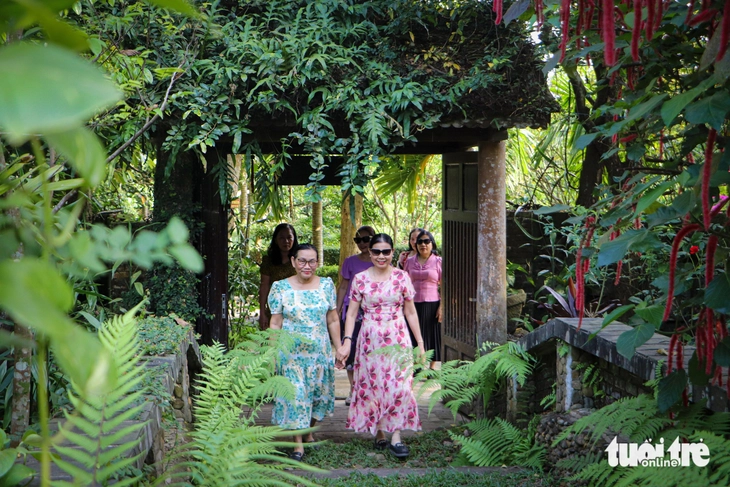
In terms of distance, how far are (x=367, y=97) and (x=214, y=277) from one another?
2.40 m

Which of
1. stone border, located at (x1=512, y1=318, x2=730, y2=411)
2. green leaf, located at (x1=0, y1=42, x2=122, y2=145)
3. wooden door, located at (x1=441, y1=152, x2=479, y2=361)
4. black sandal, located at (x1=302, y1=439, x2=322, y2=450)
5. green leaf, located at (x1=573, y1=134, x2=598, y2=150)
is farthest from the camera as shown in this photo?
wooden door, located at (x1=441, y1=152, x2=479, y2=361)

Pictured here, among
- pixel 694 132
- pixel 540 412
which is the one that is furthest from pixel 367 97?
pixel 694 132

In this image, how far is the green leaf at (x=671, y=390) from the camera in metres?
2.35

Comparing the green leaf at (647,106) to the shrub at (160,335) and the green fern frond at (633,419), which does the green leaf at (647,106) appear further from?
the shrub at (160,335)

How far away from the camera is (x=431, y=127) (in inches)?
238

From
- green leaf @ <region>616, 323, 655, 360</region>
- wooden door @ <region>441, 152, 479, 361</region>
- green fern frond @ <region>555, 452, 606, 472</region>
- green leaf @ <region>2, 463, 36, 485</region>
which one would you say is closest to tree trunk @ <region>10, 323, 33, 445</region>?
→ green leaf @ <region>2, 463, 36, 485</region>

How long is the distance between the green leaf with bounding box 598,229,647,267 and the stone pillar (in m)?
4.72

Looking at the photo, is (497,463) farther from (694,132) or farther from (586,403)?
(694,132)

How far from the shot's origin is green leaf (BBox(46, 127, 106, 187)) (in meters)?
0.39

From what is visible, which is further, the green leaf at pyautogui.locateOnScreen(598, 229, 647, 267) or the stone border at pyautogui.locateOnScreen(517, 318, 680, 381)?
the stone border at pyautogui.locateOnScreen(517, 318, 680, 381)

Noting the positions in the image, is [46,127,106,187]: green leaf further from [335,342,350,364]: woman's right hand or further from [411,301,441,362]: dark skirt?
[411,301,441,362]: dark skirt

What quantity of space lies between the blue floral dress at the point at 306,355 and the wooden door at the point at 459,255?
5.97ft

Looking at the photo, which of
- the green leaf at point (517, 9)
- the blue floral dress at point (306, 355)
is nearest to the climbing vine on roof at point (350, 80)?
the blue floral dress at point (306, 355)

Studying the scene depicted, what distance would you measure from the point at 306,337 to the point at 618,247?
156 inches
